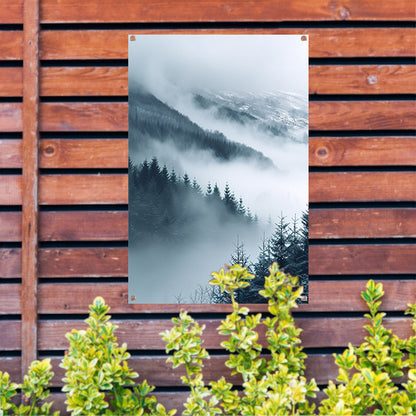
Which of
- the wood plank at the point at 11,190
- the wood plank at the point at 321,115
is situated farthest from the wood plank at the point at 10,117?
the wood plank at the point at 11,190

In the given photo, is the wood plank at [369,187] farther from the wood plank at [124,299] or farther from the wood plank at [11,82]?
the wood plank at [11,82]

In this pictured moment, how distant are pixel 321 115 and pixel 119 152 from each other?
1128mm

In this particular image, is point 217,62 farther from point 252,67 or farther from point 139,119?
point 139,119

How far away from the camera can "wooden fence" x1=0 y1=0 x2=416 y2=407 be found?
221cm

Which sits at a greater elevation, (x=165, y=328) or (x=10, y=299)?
(x=10, y=299)

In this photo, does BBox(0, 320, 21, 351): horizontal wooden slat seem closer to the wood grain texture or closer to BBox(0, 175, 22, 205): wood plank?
BBox(0, 175, 22, 205): wood plank

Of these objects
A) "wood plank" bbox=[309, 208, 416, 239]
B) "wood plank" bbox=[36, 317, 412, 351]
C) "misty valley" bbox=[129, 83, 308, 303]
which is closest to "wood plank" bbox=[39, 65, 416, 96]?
"misty valley" bbox=[129, 83, 308, 303]

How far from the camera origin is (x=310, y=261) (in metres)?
2.22

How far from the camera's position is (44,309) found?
221cm

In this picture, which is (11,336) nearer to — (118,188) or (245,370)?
(118,188)

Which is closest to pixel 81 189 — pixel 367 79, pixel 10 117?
pixel 10 117

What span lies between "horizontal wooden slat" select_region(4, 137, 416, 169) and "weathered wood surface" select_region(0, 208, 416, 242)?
0.86 ft

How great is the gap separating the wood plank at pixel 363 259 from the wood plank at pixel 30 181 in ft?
4.95

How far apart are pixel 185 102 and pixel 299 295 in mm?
1192
